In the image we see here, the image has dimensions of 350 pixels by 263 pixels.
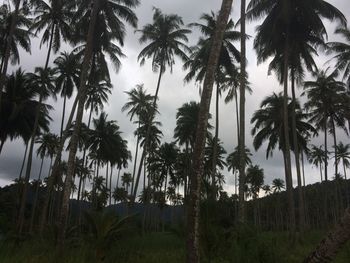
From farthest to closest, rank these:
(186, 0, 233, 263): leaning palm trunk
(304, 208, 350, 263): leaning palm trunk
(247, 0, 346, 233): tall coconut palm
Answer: (247, 0, 346, 233): tall coconut palm → (186, 0, 233, 263): leaning palm trunk → (304, 208, 350, 263): leaning palm trunk

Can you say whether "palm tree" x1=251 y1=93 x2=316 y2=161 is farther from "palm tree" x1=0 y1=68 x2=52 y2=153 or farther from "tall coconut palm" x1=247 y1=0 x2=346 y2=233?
"palm tree" x1=0 y1=68 x2=52 y2=153

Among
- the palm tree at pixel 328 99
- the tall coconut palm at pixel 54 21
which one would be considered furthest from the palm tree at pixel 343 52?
the tall coconut palm at pixel 54 21

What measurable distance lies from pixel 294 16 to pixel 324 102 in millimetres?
14599

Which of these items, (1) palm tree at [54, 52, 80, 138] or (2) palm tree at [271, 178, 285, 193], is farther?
(2) palm tree at [271, 178, 285, 193]

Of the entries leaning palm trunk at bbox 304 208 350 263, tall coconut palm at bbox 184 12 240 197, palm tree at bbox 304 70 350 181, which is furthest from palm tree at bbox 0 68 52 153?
leaning palm trunk at bbox 304 208 350 263

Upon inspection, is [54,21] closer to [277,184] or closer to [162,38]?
[162,38]

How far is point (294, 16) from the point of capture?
25578 millimetres

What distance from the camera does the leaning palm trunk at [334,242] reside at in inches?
237

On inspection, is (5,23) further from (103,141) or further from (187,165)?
(187,165)

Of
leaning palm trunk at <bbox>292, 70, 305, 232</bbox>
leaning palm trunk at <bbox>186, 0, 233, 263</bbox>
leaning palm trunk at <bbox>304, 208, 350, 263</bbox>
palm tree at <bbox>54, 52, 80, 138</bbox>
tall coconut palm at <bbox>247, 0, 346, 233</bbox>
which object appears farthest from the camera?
palm tree at <bbox>54, 52, 80, 138</bbox>

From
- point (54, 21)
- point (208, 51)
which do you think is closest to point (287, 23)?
point (208, 51)

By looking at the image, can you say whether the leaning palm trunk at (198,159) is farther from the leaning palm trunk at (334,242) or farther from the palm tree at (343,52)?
the palm tree at (343,52)

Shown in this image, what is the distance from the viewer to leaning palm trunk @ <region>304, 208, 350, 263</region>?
6016 millimetres

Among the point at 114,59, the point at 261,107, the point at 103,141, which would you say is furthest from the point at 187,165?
the point at 114,59
